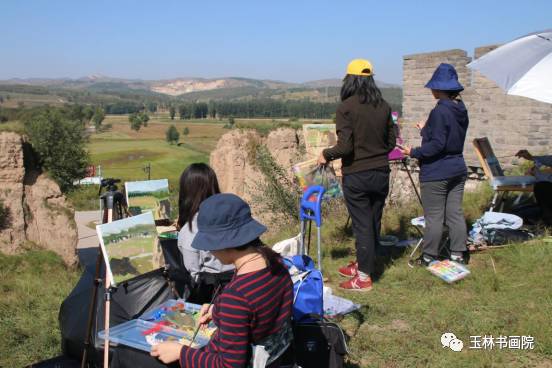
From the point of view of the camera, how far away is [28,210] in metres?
9.95

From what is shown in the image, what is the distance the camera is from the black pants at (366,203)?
4508 millimetres

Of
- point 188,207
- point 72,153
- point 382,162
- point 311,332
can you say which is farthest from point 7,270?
point 72,153

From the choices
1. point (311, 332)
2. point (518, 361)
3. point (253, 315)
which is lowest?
point (518, 361)

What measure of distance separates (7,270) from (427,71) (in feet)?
29.3

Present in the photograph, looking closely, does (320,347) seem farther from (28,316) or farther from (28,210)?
(28,210)

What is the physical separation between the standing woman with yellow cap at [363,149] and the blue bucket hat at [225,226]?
229 cm

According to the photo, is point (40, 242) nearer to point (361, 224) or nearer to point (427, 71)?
point (361, 224)

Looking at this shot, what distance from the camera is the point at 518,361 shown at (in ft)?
11.6

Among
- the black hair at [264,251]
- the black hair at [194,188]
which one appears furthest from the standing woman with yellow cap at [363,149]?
the black hair at [264,251]

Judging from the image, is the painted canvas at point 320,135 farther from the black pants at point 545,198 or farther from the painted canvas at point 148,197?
the black pants at point 545,198

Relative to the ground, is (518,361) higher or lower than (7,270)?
higher

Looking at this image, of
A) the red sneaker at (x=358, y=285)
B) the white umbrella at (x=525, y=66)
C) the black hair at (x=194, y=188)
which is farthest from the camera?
the white umbrella at (x=525, y=66)

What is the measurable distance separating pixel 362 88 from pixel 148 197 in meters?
3.21

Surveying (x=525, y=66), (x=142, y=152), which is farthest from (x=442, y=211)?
(x=142, y=152)
